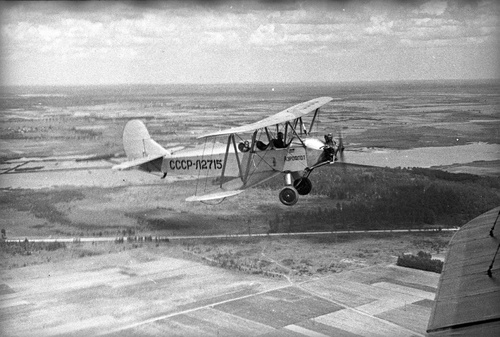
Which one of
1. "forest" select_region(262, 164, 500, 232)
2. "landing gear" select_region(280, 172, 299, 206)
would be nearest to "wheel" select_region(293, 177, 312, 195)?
"landing gear" select_region(280, 172, 299, 206)

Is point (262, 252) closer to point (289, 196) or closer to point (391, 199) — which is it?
point (391, 199)

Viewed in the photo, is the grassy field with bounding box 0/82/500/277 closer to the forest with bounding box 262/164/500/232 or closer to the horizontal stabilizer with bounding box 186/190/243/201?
the forest with bounding box 262/164/500/232

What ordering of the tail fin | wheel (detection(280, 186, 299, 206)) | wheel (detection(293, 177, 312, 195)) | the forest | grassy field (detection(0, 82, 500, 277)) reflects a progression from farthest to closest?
1. the forest
2. grassy field (detection(0, 82, 500, 277))
3. the tail fin
4. wheel (detection(293, 177, 312, 195))
5. wheel (detection(280, 186, 299, 206))

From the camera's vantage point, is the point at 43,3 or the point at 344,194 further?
the point at 344,194

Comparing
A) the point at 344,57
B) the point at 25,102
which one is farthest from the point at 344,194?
the point at 25,102

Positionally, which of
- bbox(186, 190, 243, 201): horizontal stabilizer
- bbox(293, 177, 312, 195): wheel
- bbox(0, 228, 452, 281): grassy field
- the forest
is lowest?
bbox(0, 228, 452, 281): grassy field

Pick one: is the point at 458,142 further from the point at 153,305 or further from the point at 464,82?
the point at 153,305

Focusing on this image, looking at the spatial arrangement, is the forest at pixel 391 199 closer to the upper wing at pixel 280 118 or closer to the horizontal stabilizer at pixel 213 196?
the upper wing at pixel 280 118
